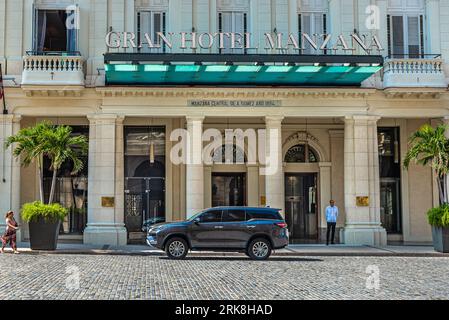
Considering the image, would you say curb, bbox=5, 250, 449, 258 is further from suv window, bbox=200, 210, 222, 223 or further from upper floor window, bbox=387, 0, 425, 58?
upper floor window, bbox=387, 0, 425, 58

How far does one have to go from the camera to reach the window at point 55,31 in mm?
27469

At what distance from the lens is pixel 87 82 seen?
27.2 m

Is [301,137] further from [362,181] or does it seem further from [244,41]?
[244,41]

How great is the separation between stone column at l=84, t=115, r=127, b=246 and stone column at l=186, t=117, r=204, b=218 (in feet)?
9.28

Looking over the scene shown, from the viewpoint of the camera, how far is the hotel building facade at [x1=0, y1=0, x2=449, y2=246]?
26484 mm

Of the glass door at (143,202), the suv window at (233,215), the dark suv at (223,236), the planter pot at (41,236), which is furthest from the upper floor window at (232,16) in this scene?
the planter pot at (41,236)

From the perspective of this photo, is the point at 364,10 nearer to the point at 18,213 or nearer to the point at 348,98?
the point at 348,98

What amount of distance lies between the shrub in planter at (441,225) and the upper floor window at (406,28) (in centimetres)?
752

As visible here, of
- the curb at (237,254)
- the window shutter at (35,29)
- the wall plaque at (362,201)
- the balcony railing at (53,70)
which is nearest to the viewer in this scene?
the curb at (237,254)

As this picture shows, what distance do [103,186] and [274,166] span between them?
23.0ft

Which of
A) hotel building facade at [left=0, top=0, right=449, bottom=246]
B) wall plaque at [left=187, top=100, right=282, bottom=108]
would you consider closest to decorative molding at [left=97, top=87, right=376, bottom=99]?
hotel building facade at [left=0, top=0, right=449, bottom=246]

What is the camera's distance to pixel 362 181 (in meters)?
27.7

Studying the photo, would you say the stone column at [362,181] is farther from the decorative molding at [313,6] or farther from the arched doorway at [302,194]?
the decorative molding at [313,6]
